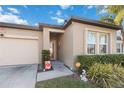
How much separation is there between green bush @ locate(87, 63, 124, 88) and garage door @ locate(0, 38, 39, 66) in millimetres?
6890

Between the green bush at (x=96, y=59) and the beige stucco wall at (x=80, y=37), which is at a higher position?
the beige stucco wall at (x=80, y=37)

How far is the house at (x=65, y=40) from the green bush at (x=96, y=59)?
2.92 ft

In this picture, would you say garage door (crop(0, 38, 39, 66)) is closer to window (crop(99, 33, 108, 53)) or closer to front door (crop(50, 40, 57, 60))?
front door (crop(50, 40, 57, 60))

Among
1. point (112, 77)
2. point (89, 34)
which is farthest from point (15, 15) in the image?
point (112, 77)

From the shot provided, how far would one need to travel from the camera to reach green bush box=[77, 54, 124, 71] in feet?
25.0

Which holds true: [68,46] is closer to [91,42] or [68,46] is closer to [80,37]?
[80,37]

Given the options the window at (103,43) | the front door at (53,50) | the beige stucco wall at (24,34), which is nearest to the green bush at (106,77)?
the window at (103,43)

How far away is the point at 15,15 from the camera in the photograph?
19609 millimetres

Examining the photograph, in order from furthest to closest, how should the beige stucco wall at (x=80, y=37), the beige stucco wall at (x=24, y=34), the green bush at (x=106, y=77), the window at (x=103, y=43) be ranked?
the beige stucco wall at (x=24, y=34) < the window at (x=103, y=43) < the beige stucco wall at (x=80, y=37) < the green bush at (x=106, y=77)

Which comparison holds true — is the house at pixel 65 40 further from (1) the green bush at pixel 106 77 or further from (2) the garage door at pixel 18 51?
(1) the green bush at pixel 106 77

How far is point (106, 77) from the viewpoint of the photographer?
5.71 meters

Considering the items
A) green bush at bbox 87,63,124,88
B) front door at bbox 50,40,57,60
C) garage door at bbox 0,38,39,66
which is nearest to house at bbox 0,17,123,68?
garage door at bbox 0,38,39,66

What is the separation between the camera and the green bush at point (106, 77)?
5.51 metres
